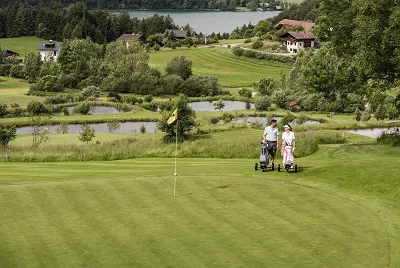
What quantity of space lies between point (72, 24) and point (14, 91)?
214 ft

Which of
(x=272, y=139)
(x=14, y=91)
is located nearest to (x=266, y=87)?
(x=14, y=91)

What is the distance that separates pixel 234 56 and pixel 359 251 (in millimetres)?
124216

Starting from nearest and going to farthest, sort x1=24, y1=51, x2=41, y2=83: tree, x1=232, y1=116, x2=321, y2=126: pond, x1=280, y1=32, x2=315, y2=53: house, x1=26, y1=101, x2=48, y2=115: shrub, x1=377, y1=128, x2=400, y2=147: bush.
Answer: x1=377, y1=128, x2=400, y2=147: bush → x1=232, y1=116, x2=321, y2=126: pond → x1=26, y1=101, x2=48, y2=115: shrub → x1=24, y1=51, x2=41, y2=83: tree → x1=280, y1=32, x2=315, y2=53: house

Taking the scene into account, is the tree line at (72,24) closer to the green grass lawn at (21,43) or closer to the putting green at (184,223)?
the green grass lawn at (21,43)

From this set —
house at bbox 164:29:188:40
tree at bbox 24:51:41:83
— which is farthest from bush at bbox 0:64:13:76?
house at bbox 164:29:188:40

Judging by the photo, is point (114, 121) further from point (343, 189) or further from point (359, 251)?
point (359, 251)

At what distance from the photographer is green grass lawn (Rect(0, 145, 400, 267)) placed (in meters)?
13.7

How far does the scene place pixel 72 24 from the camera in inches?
6353

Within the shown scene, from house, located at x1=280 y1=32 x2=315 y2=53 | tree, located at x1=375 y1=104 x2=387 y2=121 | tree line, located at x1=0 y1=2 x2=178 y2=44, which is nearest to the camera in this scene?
tree, located at x1=375 y1=104 x2=387 y2=121

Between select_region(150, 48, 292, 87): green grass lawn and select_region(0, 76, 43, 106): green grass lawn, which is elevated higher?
select_region(150, 48, 292, 87): green grass lawn

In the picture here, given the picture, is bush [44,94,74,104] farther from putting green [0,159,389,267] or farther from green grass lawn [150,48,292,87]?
putting green [0,159,389,267]

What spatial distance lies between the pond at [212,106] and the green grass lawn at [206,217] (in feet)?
209

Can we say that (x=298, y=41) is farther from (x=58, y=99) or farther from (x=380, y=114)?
(x=380, y=114)

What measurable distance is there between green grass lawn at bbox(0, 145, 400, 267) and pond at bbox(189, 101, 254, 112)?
6358 centimetres
